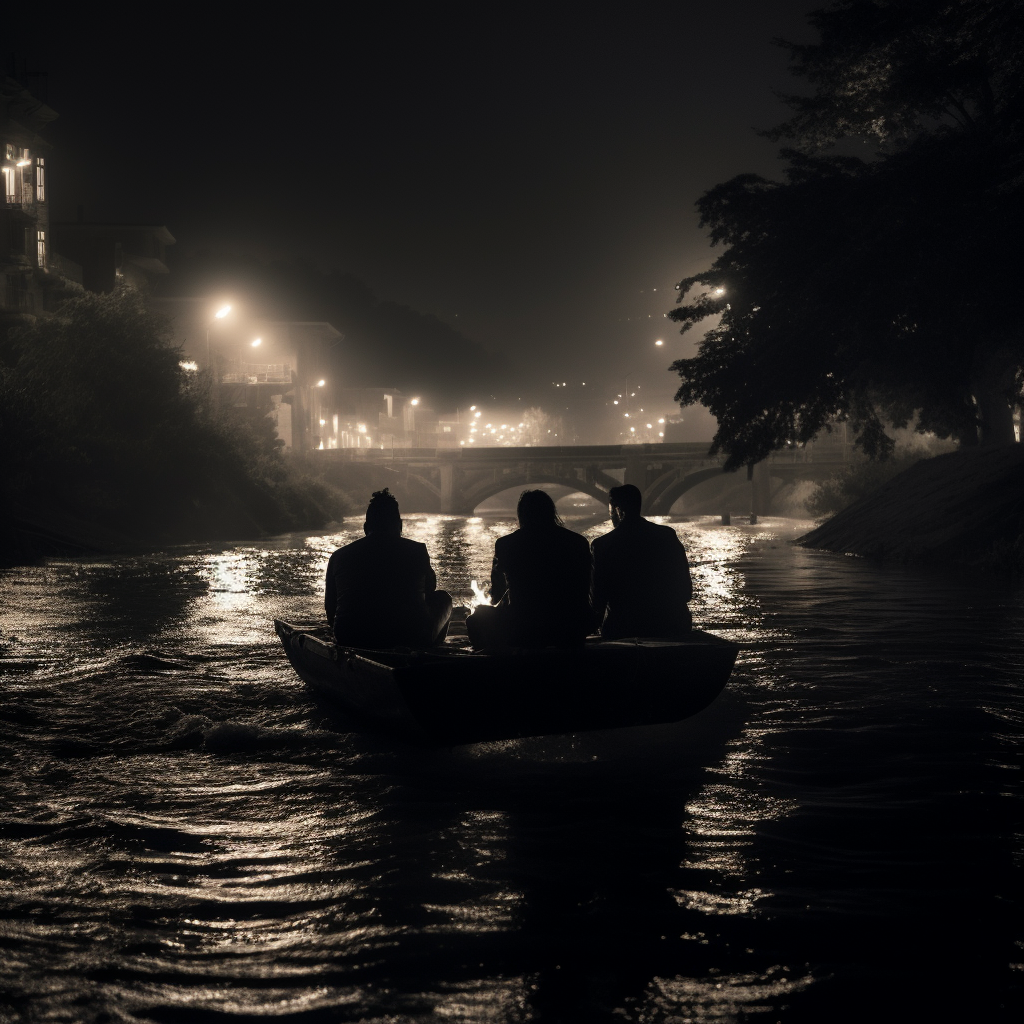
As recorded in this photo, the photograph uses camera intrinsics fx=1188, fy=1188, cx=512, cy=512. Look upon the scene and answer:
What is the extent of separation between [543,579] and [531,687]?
908mm

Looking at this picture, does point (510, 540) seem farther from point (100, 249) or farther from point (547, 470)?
point (547, 470)

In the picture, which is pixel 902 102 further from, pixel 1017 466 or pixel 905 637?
pixel 905 637

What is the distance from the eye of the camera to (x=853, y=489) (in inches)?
2128

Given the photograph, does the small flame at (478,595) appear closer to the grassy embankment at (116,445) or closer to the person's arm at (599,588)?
the person's arm at (599,588)

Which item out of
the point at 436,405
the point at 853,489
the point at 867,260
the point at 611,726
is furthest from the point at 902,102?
the point at 436,405

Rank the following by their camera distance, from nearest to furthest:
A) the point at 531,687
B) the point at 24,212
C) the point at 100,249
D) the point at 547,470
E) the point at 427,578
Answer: the point at 531,687, the point at 427,578, the point at 24,212, the point at 100,249, the point at 547,470

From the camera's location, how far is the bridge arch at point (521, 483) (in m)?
84.2

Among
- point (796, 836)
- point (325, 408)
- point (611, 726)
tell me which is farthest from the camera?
point (325, 408)

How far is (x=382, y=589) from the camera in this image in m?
9.85

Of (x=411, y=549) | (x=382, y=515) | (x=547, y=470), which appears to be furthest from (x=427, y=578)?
(x=547, y=470)

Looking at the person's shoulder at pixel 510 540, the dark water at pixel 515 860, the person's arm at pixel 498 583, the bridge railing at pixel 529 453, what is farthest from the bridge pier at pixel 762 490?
the person's shoulder at pixel 510 540

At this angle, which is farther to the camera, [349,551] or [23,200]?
[23,200]

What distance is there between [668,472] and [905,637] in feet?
212

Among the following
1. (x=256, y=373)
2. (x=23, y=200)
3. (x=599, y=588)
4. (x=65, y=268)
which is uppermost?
(x=23, y=200)
